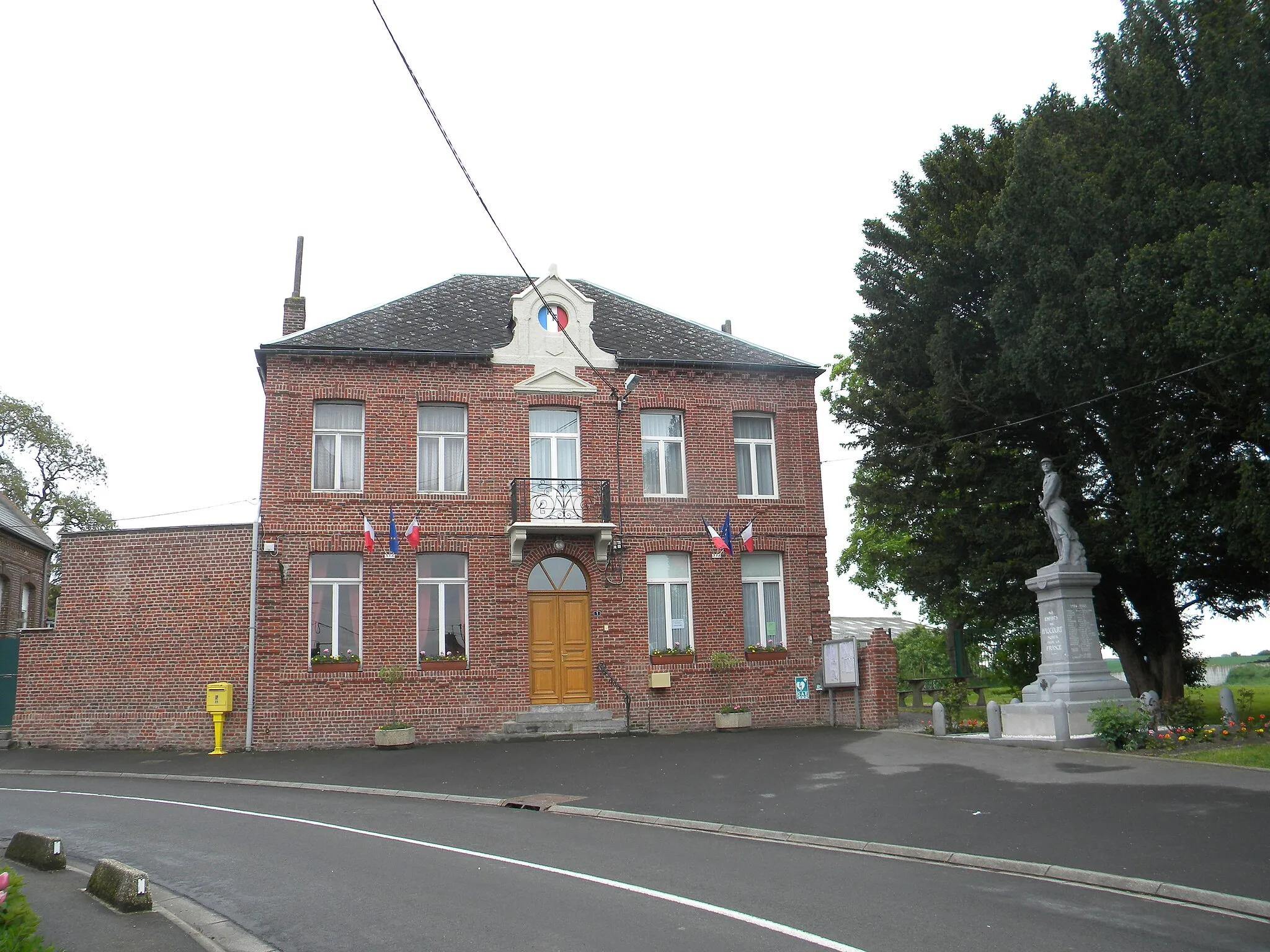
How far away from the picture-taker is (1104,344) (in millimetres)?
17938

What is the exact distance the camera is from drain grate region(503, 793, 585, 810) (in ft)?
42.2

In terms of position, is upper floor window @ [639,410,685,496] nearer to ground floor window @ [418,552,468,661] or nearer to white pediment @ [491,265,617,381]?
white pediment @ [491,265,617,381]

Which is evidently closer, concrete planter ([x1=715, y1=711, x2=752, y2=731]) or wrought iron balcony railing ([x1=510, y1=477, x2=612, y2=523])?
concrete planter ([x1=715, y1=711, x2=752, y2=731])

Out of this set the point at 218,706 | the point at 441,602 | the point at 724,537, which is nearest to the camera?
the point at 218,706

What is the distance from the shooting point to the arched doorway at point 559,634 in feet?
A: 68.3

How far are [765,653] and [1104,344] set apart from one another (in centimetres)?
870

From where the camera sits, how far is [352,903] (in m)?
7.46

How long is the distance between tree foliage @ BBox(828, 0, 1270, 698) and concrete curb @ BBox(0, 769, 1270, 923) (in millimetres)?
9387

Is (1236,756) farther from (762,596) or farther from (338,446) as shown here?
(338,446)

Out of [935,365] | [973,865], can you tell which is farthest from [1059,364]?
[973,865]

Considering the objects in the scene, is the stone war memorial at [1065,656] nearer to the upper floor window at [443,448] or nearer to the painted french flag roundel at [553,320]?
the painted french flag roundel at [553,320]

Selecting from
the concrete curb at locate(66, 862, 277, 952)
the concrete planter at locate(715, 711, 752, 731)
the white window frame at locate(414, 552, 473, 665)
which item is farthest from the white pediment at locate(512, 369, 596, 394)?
the concrete curb at locate(66, 862, 277, 952)

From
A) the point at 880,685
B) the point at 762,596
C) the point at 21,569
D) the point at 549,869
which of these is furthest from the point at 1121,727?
the point at 21,569

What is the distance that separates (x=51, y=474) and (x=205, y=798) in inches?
1364
